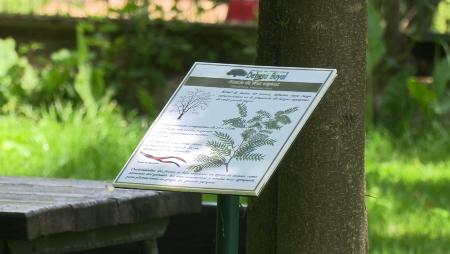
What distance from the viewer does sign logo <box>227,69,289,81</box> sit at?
335 centimetres

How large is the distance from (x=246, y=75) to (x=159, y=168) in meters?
0.47

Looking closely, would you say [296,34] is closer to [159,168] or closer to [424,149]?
[159,168]

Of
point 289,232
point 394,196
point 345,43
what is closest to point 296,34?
point 345,43

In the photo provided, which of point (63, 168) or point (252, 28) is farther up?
point (252, 28)

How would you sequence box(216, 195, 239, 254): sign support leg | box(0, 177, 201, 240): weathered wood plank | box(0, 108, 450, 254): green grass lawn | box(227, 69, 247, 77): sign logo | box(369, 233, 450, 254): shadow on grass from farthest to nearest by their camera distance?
box(0, 108, 450, 254): green grass lawn, box(369, 233, 450, 254): shadow on grass, box(227, 69, 247, 77): sign logo, box(0, 177, 201, 240): weathered wood plank, box(216, 195, 239, 254): sign support leg

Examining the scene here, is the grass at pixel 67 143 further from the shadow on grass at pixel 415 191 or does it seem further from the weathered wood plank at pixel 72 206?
the weathered wood plank at pixel 72 206

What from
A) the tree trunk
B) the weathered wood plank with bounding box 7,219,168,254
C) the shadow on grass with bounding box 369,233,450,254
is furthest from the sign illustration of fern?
the shadow on grass with bounding box 369,233,450,254

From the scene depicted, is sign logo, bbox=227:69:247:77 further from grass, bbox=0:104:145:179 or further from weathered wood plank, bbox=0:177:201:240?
grass, bbox=0:104:145:179

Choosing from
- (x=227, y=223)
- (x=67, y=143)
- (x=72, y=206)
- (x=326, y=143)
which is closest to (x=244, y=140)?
(x=227, y=223)

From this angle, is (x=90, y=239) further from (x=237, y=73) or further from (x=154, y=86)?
(x=154, y=86)

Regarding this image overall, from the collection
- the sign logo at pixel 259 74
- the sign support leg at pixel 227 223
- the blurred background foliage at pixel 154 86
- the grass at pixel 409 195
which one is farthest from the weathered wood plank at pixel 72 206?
the blurred background foliage at pixel 154 86

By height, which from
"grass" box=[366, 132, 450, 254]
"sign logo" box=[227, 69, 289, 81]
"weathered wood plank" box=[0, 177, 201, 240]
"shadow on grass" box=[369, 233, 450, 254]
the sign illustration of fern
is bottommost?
"shadow on grass" box=[369, 233, 450, 254]

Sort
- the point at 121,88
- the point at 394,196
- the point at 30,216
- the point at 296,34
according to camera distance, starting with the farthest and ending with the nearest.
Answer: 1. the point at 121,88
2. the point at 394,196
3. the point at 296,34
4. the point at 30,216

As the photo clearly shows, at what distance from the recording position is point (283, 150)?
3.06 meters
